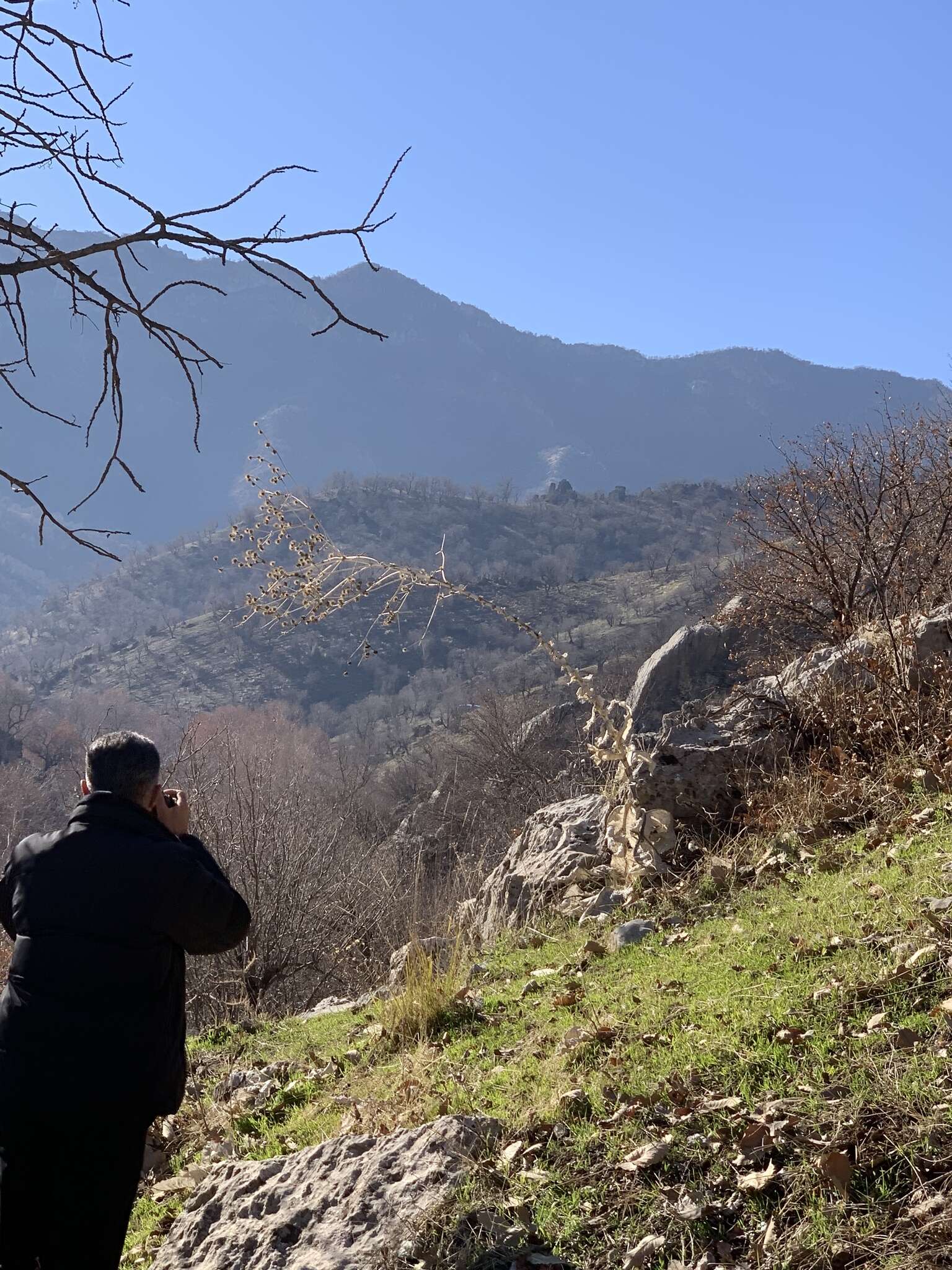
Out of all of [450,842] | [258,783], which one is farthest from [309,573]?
[450,842]

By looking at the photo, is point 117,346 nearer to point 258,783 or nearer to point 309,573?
point 309,573

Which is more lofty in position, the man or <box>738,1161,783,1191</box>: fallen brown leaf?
the man

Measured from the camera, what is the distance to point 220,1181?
11.9 ft

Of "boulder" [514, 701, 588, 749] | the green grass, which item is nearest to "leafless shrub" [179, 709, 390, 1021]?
the green grass

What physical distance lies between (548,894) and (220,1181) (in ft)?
13.3

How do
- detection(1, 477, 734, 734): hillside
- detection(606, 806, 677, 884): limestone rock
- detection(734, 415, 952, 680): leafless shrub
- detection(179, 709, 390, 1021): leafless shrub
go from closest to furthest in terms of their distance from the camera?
detection(606, 806, 677, 884): limestone rock → detection(734, 415, 952, 680): leafless shrub → detection(179, 709, 390, 1021): leafless shrub → detection(1, 477, 734, 734): hillside

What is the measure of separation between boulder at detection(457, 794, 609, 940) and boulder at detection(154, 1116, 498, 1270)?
12.5 feet

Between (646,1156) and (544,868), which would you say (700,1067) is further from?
(544,868)

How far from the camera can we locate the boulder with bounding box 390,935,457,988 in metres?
6.22

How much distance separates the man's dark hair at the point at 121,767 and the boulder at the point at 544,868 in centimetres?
451

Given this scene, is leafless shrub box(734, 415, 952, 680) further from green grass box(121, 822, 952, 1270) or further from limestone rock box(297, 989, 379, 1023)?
limestone rock box(297, 989, 379, 1023)

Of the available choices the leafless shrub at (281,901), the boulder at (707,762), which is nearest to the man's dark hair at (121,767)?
the boulder at (707,762)

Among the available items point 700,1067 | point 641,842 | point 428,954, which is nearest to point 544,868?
point 641,842

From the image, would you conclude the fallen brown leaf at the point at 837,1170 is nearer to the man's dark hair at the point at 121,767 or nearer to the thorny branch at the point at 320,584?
the man's dark hair at the point at 121,767
